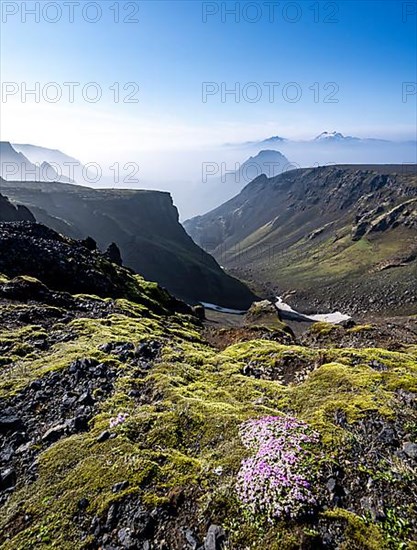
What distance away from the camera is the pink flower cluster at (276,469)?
11414 mm

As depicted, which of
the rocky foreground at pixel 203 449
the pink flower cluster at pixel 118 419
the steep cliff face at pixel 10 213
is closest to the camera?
the rocky foreground at pixel 203 449

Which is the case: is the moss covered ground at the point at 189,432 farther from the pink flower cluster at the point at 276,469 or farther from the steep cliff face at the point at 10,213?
the steep cliff face at the point at 10,213

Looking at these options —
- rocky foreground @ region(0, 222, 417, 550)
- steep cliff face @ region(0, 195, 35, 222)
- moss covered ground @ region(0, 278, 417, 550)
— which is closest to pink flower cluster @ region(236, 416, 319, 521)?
rocky foreground @ region(0, 222, 417, 550)

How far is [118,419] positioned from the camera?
16844 millimetres

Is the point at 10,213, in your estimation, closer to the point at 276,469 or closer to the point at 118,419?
the point at 118,419

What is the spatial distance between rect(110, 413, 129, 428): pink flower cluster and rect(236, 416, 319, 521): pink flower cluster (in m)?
5.68

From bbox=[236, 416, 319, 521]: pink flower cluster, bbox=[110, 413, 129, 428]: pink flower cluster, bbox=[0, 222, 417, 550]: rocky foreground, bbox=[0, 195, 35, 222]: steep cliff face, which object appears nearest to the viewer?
bbox=[0, 222, 417, 550]: rocky foreground

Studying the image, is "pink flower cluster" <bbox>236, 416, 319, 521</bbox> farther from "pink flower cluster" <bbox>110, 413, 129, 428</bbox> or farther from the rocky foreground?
"pink flower cluster" <bbox>110, 413, 129, 428</bbox>

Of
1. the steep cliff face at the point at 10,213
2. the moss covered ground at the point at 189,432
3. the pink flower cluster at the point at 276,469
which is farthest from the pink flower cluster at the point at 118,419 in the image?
the steep cliff face at the point at 10,213

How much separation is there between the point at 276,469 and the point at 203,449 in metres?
3.52

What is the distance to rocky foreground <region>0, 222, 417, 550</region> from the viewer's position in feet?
36.6

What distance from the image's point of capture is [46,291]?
44.3 m

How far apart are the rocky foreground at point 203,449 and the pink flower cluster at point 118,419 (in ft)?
0.30

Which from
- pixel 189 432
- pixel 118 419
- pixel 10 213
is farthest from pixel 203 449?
pixel 10 213
